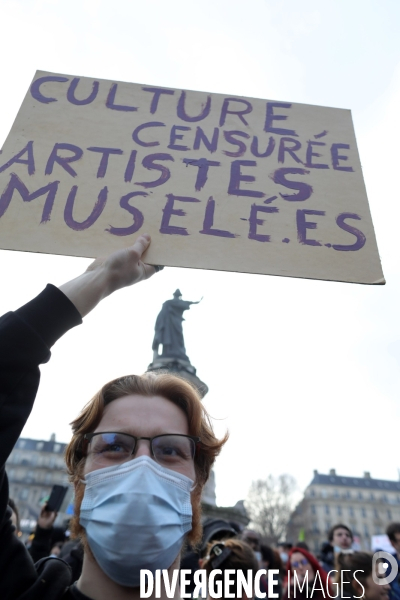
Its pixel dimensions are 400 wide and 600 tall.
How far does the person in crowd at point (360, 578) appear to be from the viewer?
11.3 feet

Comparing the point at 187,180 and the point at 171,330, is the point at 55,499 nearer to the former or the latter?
the point at 187,180

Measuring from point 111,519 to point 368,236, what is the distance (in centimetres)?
155

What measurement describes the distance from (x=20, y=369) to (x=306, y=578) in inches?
156

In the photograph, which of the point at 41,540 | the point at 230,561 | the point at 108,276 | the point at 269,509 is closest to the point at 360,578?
the point at 230,561

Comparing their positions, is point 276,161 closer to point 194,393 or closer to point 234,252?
point 234,252

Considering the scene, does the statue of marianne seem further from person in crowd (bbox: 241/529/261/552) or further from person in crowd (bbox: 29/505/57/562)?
person in crowd (bbox: 29/505/57/562)

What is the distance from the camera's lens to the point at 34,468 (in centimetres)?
5859

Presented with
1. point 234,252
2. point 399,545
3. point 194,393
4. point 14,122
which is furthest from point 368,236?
point 399,545

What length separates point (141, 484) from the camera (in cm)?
140

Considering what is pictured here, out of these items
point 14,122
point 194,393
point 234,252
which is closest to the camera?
point 194,393

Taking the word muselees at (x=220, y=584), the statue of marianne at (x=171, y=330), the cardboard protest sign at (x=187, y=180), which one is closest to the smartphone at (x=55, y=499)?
the word muselees at (x=220, y=584)

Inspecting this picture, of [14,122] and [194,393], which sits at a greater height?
[14,122]

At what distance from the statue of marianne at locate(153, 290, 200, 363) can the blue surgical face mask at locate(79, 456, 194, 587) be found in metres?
9.76

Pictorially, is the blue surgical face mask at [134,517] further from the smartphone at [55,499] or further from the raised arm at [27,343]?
the smartphone at [55,499]
